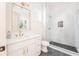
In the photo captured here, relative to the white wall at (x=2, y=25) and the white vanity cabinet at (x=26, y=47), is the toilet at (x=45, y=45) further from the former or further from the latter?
the white wall at (x=2, y=25)

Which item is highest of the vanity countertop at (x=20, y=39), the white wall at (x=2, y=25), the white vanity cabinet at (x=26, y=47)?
the white wall at (x=2, y=25)

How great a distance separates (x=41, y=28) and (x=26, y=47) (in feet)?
1.50

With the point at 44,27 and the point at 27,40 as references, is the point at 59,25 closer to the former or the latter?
the point at 44,27

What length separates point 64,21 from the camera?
5.42 feet

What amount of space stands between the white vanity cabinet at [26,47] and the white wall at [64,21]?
1.01 feet

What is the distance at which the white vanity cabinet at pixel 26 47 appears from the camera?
1.63 meters

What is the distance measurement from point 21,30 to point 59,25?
27.5 inches

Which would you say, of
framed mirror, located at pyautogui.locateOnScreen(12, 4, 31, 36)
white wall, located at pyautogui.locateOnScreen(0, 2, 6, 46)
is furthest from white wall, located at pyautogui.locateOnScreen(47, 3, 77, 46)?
white wall, located at pyautogui.locateOnScreen(0, 2, 6, 46)

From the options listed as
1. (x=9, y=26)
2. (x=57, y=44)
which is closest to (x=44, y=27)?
(x=57, y=44)

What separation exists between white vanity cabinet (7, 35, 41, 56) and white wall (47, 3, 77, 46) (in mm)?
307

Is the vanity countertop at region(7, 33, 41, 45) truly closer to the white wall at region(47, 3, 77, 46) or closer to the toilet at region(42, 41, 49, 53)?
the toilet at region(42, 41, 49, 53)

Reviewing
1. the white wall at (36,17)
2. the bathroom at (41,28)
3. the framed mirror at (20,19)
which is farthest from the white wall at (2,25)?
the white wall at (36,17)

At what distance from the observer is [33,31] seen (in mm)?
1770

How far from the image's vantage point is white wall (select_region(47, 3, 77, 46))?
1626 mm
